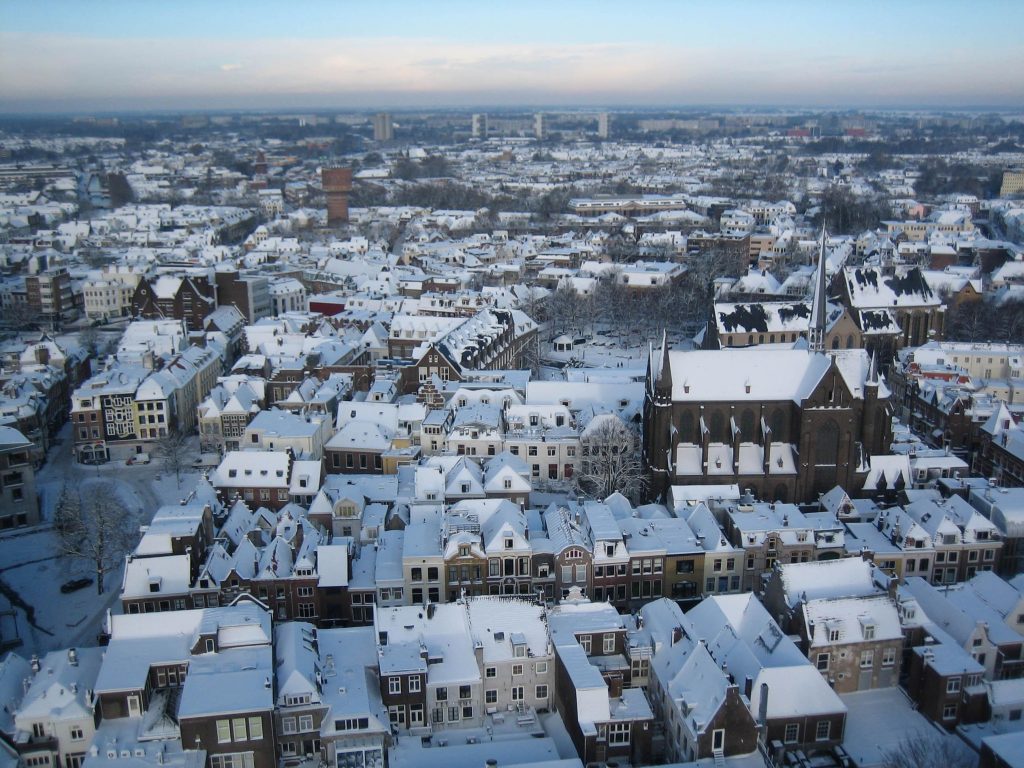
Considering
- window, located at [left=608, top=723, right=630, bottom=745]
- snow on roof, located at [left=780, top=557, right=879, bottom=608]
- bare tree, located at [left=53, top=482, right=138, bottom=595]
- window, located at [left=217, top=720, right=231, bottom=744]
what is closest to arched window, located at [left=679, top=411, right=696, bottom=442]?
snow on roof, located at [left=780, top=557, right=879, bottom=608]

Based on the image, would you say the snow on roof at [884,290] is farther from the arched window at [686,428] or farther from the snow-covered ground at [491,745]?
the snow-covered ground at [491,745]

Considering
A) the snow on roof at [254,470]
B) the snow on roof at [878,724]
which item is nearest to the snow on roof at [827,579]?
the snow on roof at [878,724]

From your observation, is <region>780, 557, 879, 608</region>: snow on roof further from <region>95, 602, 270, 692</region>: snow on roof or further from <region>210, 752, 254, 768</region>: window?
<region>210, 752, 254, 768</region>: window

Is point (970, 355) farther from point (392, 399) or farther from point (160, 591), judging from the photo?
point (160, 591)

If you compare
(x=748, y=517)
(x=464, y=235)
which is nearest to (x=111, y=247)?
(x=464, y=235)

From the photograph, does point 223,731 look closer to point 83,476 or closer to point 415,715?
point 415,715
